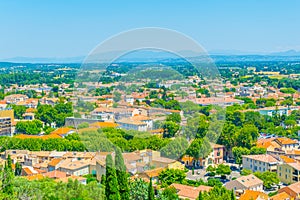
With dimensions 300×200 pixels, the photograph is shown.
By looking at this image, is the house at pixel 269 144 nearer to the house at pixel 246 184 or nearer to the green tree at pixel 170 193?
the house at pixel 246 184

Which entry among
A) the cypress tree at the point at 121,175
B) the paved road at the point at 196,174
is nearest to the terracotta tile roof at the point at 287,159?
the paved road at the point at 196,174

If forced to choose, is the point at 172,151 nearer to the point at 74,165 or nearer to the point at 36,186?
the point at 36,186

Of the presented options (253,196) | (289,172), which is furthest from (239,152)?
(253,196)

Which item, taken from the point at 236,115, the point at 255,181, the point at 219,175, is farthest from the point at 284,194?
the point at 236,115

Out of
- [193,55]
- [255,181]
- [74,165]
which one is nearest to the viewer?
[193,55]

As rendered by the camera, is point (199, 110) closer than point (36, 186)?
Yes

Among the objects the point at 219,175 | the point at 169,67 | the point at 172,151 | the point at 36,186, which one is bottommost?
the point at 219,175

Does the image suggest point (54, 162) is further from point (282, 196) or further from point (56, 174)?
point (282, 196)
